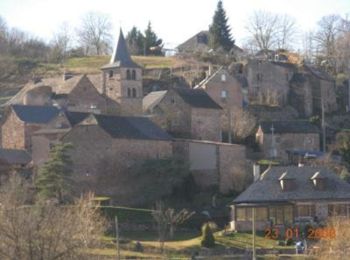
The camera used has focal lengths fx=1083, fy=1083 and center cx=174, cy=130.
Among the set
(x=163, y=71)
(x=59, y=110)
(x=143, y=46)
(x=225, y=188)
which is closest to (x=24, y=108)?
(x=59, y=110)

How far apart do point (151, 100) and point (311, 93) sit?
18.0 meters

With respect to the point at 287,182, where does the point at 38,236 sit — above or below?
below

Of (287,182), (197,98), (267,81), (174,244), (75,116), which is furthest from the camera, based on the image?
(267,81)

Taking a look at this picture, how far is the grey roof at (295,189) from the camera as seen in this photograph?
6831 cm

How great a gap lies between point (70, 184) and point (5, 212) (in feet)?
72.0

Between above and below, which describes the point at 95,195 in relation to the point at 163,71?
below

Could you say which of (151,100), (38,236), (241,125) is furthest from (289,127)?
(38,236)

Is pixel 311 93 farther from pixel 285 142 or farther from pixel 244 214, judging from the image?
pixel 244 214

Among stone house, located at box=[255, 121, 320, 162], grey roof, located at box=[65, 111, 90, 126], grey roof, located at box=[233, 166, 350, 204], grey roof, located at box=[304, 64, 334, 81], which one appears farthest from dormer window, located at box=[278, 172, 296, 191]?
grey roof, located at box=[304, 64, 334, 81]

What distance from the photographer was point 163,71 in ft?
365

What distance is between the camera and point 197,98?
84688 mm

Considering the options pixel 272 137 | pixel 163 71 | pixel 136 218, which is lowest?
pixel 136 218

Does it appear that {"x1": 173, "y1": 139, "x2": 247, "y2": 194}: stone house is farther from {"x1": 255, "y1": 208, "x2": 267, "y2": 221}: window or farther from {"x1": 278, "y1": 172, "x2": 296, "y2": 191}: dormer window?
{"x1": 255, "y1": 208, "x2": 267, "y2": 221}: window

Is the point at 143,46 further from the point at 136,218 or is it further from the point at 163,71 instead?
the point at 136,218
